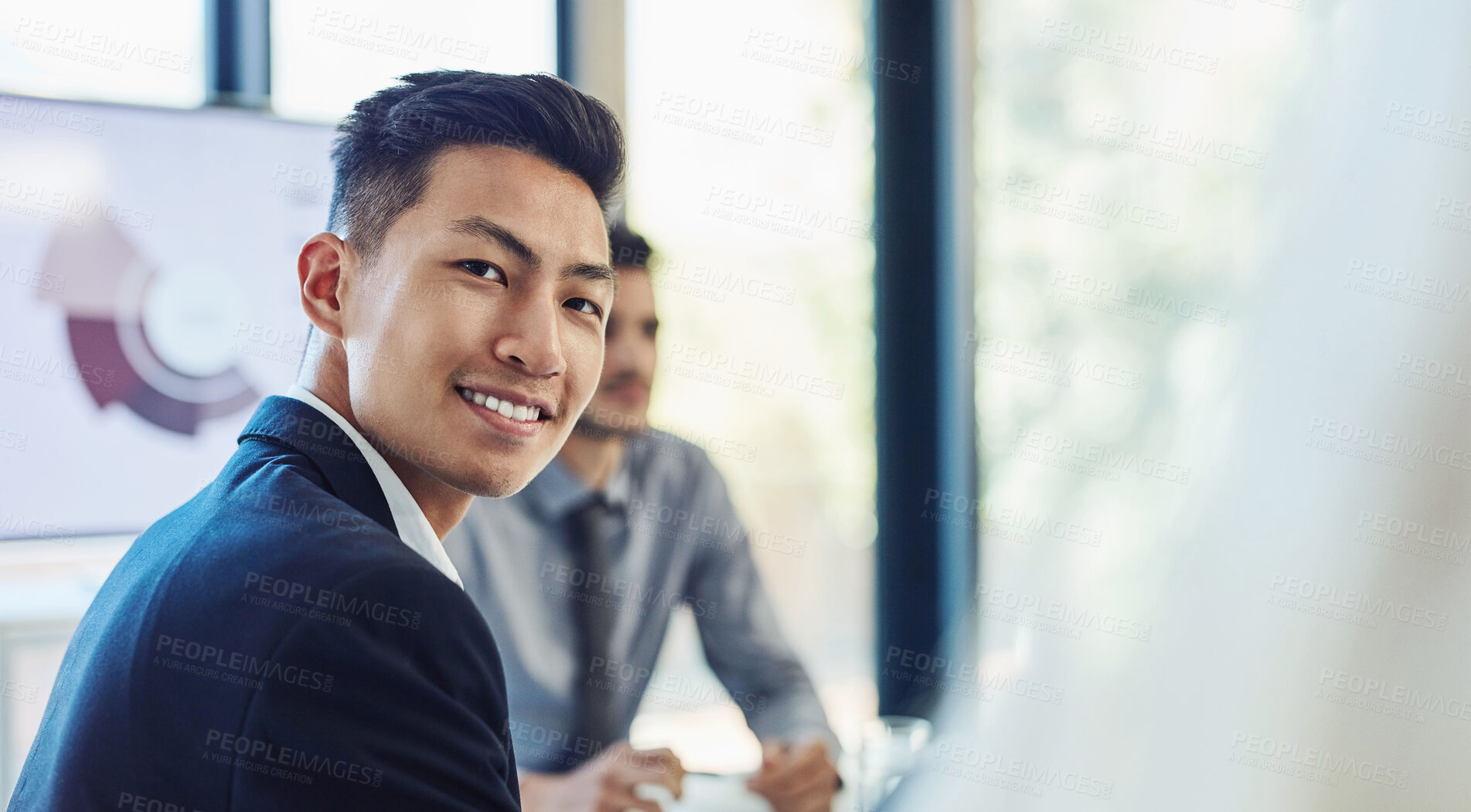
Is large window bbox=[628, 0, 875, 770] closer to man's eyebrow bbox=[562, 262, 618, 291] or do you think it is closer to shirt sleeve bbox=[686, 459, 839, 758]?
shirt sleeve bbox=[686, 459, 839, 758]

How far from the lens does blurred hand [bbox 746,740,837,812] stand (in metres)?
1.30

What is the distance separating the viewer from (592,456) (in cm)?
171

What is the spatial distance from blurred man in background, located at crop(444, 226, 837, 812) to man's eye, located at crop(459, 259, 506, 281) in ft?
2.46

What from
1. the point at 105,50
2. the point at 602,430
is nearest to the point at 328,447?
the point at 602,430

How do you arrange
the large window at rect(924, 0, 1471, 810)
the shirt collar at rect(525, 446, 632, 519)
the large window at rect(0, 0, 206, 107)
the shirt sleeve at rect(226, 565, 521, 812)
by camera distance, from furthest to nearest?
the shirt collar at rect(525, 446, 632, 519) → the large window at rect(0, 0, 206, 107) → the large window at rect(924, 0, 1471, 810) → the shirt sleeve at rect(226, 565, 521, 812)

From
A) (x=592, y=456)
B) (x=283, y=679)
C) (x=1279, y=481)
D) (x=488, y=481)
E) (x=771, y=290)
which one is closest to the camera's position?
(x=283, y=679)

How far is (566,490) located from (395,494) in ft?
3.08

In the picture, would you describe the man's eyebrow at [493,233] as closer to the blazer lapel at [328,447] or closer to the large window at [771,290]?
the blazer lapel at [328,447]

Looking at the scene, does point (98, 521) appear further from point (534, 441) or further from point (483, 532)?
point (534, 441)

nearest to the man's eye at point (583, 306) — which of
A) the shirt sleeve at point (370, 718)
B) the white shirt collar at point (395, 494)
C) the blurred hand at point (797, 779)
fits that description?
the white shirt collar at point (395, 494)

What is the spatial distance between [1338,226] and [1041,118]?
0.95 metres

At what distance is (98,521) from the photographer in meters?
1.48

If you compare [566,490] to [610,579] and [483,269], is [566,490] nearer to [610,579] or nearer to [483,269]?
[610,579]

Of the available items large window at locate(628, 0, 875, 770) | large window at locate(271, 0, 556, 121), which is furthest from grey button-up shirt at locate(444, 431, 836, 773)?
large window at locate(271, 0, 556, 121)
